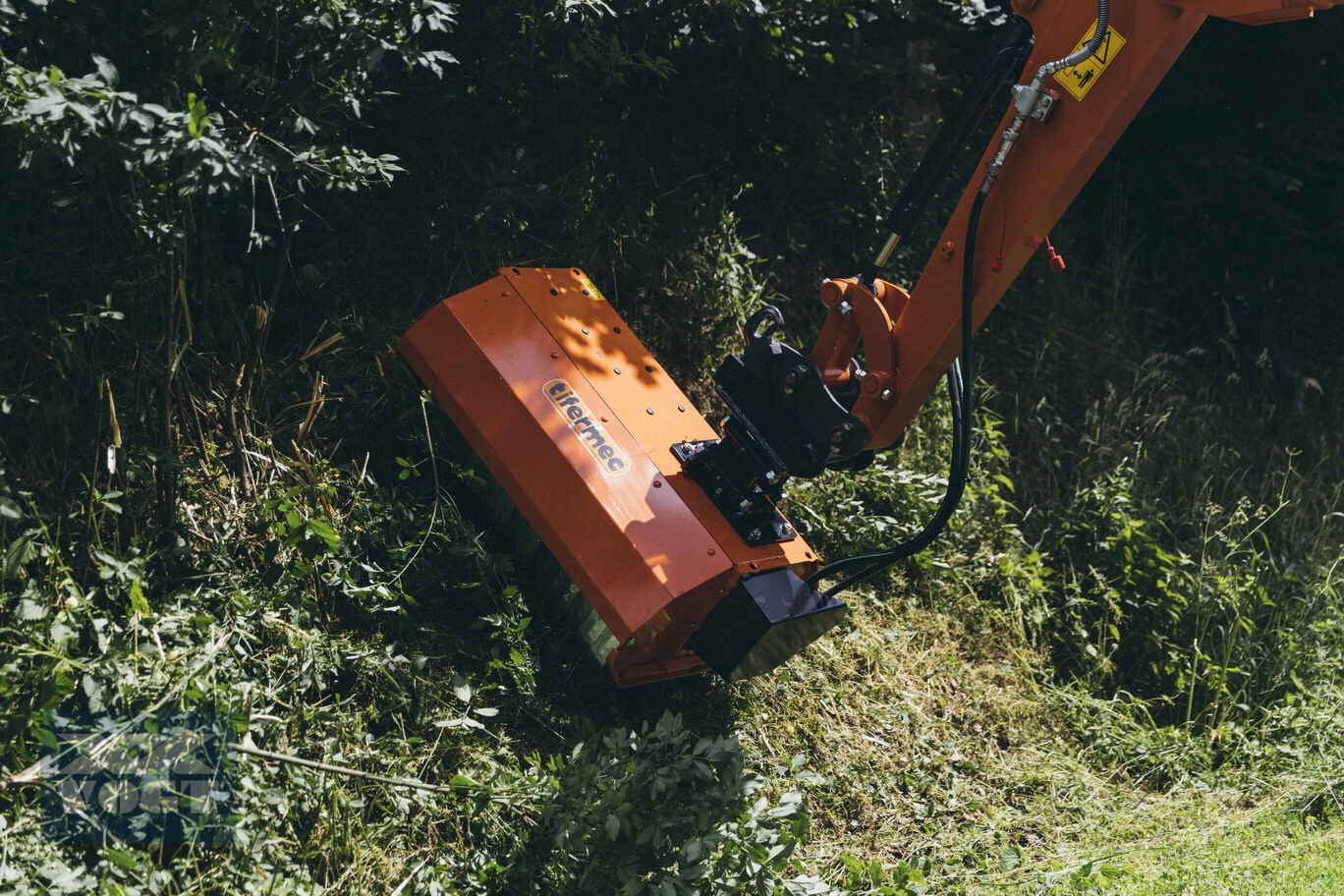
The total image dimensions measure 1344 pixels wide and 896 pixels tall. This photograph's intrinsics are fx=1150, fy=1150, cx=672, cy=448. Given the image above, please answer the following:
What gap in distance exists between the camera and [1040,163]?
3119 mm

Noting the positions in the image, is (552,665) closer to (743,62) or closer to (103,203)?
(103,203)

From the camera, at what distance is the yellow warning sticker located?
2.94 m

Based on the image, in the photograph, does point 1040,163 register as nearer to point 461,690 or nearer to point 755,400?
point 755,400

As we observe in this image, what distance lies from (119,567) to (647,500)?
1.46m

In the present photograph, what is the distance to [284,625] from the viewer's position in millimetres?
3188

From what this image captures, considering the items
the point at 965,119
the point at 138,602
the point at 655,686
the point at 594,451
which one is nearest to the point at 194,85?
the point at 138,602

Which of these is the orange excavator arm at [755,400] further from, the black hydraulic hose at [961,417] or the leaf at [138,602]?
the leaf at [138,602]

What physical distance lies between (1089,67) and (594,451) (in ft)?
5.76

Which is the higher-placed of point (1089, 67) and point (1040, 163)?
point (1089, 67)

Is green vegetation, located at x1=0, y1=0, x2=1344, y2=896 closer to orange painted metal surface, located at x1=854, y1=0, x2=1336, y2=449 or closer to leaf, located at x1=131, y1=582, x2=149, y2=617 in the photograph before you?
leaf, located at x1=131, y1=582, x2=149, y2=617

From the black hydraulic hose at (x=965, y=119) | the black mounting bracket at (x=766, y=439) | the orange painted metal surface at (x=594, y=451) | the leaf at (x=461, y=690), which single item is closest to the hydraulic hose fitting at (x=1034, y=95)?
the black hydraulic hose at (x=965, y=119)

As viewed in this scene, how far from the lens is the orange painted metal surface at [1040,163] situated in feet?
9.41

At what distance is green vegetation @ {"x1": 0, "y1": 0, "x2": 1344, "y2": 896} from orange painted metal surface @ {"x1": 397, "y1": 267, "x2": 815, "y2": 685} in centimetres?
24

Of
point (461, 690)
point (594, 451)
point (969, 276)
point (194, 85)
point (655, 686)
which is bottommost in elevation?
point (655, 686)
